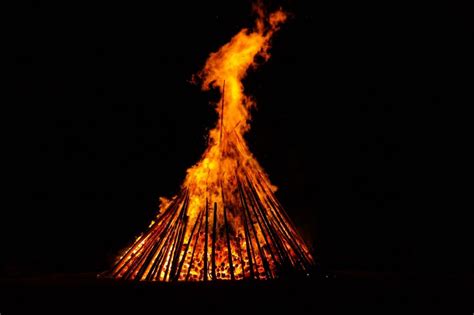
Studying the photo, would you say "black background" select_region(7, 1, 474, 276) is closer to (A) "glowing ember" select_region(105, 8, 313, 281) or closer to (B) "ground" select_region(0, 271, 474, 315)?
(A) "glowing ember" select_region(105, 8, 313, 281)

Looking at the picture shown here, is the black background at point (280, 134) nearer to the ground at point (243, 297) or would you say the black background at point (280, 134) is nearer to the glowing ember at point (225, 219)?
the glowing ember at point (225, 219)

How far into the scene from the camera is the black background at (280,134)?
6527mm

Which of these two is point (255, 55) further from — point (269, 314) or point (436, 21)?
point (269, 314)

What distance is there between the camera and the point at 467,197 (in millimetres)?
6723

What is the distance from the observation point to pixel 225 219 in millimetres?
4965

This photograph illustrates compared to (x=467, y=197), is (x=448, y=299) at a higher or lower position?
lower

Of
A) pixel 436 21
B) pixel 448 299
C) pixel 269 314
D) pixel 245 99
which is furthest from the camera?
pixel 436 21

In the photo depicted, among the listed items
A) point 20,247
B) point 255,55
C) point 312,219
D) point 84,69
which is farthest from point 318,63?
point 20,247

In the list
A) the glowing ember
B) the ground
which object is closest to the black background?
the glowing ember

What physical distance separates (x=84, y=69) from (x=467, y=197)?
581 centimetres

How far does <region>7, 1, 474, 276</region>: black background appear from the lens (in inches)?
257

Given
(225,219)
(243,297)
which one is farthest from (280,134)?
(243,297)

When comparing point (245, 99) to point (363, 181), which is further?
point (363, 181)

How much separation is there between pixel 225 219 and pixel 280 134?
231 centimetres
